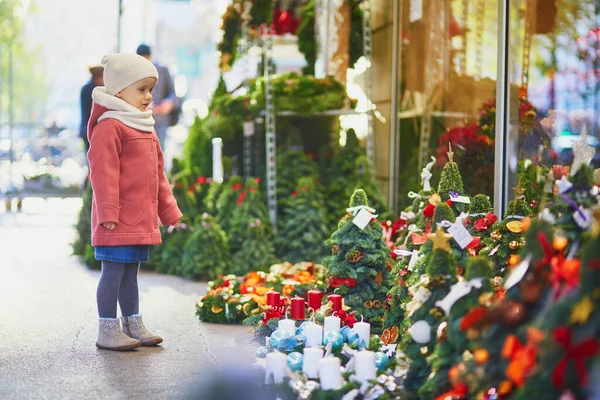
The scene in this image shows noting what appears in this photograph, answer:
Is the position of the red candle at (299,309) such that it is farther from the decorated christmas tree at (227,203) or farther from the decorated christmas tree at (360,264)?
the decorated christmas tree at (227,203)

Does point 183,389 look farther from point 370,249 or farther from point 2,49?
point 2,49

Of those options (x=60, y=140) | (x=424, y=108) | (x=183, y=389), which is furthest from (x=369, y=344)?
(x=60, y=140)

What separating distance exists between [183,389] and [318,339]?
28.4 inches

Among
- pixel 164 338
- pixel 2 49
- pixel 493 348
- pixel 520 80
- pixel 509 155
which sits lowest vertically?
pixel 164 338

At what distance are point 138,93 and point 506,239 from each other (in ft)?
7.91

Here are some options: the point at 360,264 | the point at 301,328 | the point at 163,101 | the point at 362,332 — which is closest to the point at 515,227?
the point at 362,332

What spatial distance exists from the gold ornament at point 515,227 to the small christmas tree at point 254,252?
3903 millimetres

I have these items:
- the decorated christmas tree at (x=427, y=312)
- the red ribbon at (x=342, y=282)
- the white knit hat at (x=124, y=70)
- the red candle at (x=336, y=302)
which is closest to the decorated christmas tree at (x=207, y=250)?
the red ribbon at (x=342, y=282)

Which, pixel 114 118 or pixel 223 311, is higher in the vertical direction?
pixel 114 118

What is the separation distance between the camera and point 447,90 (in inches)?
290

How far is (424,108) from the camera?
7.99 metres

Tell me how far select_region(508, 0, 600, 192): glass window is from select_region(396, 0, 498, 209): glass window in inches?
14.1

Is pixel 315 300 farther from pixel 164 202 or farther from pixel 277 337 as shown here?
pixel 164 202

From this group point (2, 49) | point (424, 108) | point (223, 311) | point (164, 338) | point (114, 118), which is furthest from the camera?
point (2, 49)
